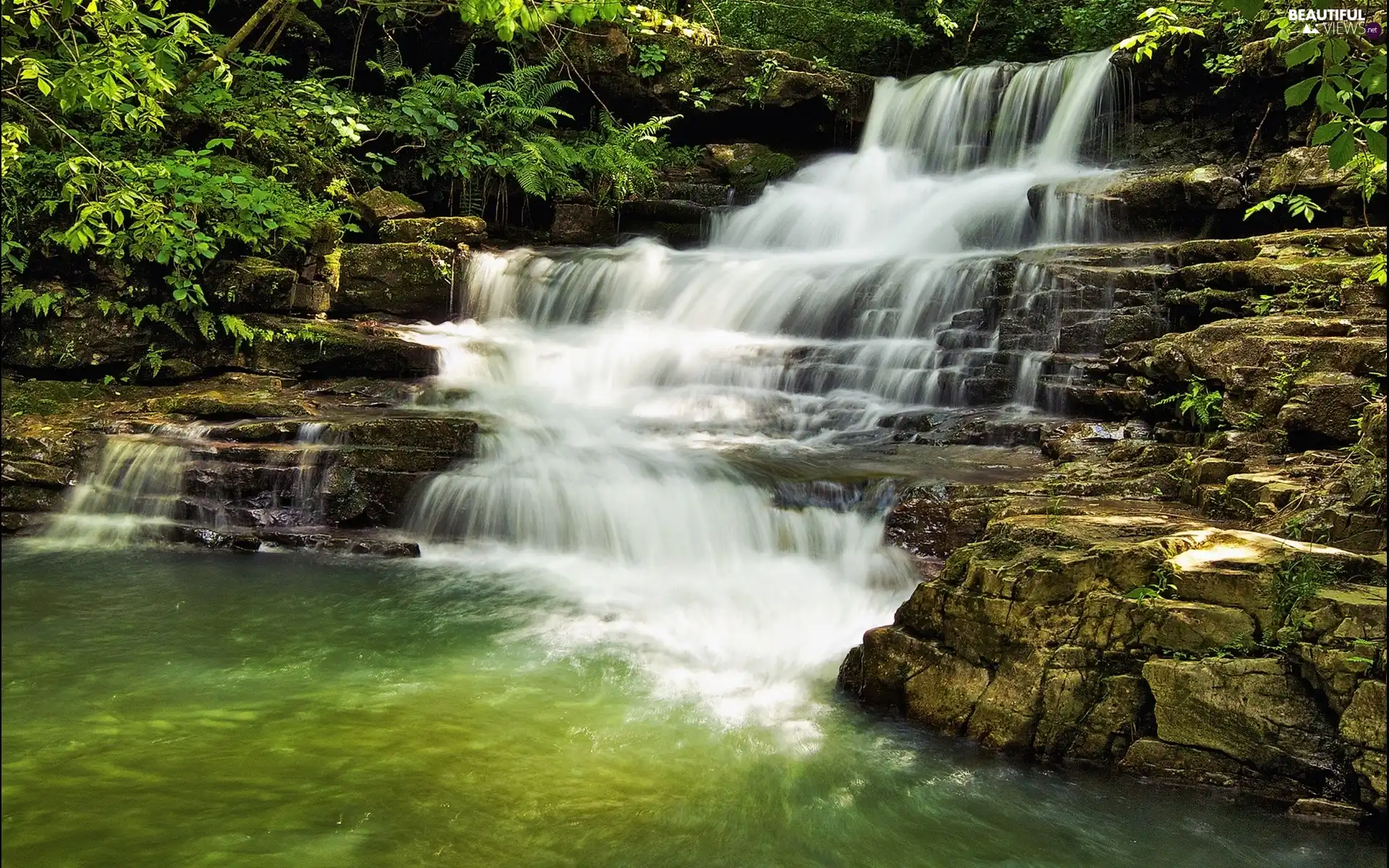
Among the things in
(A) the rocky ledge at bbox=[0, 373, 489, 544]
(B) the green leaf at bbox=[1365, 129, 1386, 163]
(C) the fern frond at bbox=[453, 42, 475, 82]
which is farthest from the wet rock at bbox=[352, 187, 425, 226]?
(B) the green leaf at bbox=[1365, 129, 1386, 163]

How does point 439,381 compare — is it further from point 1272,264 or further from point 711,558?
point 1272,264

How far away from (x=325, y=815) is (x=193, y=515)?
4.33 meters

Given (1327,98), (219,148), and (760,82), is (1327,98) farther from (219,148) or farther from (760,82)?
(760,82)

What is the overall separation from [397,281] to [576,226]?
3247mm

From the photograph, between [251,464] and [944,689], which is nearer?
[944,689]

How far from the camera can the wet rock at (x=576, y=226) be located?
1319 cm

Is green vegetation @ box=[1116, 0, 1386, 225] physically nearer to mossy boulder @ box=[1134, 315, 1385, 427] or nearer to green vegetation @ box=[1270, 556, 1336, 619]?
mossy boulder @ box=[1134, 315, 1385, 427]

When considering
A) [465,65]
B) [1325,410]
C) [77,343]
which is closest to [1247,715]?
[1325,410]

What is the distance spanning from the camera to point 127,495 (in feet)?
22.3

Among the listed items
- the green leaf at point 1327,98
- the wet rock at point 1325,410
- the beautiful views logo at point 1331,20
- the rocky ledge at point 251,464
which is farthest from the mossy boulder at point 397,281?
A: the green leaf at point 1327,98

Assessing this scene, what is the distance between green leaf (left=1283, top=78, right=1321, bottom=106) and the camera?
7.99 ft

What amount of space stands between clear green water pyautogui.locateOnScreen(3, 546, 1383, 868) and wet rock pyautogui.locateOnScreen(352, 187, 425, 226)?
7153 mm

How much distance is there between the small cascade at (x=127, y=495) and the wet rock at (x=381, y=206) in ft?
15.7

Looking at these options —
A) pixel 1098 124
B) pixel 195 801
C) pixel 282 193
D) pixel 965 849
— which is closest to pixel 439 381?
pixel 282 193
